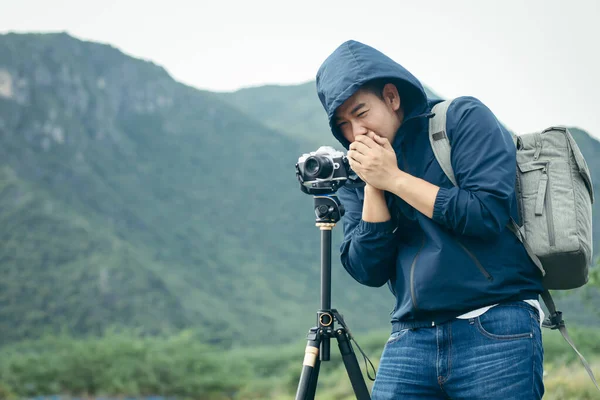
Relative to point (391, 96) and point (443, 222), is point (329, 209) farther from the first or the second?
point (443, 222)

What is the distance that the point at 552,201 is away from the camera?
1702mm

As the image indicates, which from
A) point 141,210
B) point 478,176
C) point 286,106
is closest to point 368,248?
point 478,176

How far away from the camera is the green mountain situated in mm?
34188

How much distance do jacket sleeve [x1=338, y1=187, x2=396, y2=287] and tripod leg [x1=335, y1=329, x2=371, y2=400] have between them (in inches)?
13.9

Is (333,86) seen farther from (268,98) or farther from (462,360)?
(268,98)

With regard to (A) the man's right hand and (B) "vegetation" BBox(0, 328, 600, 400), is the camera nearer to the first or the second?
(A) the man's right hand

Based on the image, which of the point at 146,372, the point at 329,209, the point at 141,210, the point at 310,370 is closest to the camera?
the point at 310,370

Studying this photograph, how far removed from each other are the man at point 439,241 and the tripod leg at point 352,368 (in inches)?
13.2

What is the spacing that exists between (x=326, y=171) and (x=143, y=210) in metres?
47.1

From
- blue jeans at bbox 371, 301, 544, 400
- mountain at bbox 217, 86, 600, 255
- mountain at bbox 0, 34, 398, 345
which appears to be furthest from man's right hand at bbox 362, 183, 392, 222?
mountain at bbox 217, 86, 600, 255

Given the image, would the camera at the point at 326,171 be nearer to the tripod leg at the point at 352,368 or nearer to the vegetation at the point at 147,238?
the tripod leg at the point at 352,368

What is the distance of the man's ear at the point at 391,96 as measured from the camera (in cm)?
186

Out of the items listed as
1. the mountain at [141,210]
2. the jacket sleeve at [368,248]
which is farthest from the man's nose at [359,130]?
the mountain at [141,210]

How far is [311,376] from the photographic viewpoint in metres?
2.18
